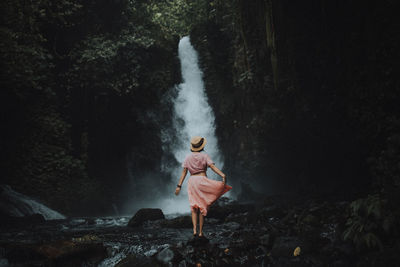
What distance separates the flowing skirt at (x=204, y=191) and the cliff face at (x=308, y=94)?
407 cm

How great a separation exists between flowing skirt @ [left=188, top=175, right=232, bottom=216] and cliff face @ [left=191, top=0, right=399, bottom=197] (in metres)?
4.07

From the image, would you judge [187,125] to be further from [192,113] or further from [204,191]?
[204,191]

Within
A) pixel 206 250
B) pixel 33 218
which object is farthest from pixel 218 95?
pixel 206 250

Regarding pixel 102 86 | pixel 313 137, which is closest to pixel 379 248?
pixel 313 137

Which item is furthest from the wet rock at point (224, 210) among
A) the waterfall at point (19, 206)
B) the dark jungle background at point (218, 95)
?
the waterfall at point (19, 206)

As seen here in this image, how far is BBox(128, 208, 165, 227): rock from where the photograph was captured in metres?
8.47

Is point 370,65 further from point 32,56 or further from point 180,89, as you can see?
point 32,56

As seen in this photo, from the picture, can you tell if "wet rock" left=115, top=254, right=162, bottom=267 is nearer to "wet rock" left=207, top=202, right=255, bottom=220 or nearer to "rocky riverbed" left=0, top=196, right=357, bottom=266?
"rocky riverbed" left=0, top=196, right=357, bottom=266

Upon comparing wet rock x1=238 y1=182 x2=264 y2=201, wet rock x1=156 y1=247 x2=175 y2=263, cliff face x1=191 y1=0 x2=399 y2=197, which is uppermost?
cliff face x1=191 y1=0 x2=399 y2=197

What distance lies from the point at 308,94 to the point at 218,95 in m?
6.16

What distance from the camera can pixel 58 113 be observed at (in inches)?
507

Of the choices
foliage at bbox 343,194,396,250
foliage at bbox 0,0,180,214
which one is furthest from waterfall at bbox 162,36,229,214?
foliage at bbox 343,194,396,250

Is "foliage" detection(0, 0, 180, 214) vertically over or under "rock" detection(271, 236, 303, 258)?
over

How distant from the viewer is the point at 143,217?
28.3 feet
